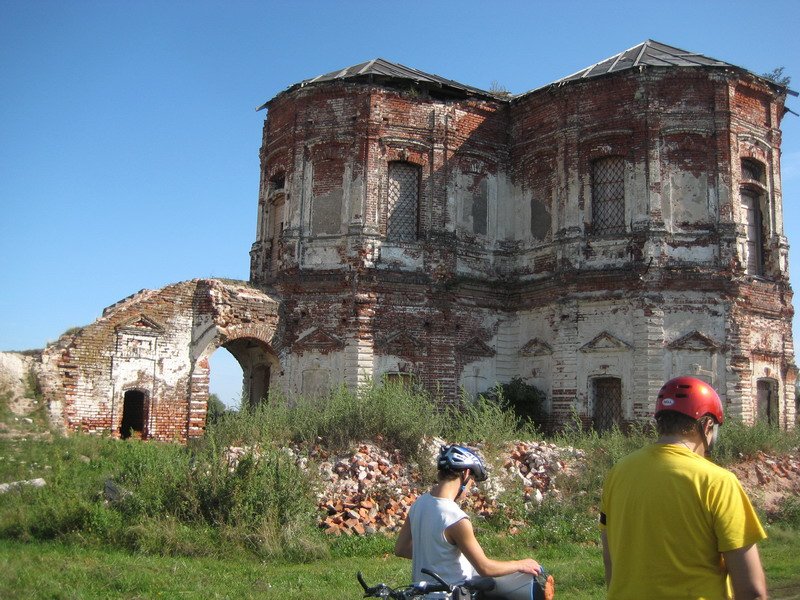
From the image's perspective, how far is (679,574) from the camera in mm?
2996

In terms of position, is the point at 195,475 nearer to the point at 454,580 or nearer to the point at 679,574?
the point at 454,580

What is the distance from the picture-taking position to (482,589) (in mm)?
3818

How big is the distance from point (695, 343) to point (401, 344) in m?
6.87

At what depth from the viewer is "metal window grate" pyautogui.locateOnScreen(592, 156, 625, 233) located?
62.4 feet

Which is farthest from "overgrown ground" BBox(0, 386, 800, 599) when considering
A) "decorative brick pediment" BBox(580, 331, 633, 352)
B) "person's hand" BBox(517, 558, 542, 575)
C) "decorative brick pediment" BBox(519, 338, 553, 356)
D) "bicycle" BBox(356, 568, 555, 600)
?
"decorative brick pediment" BBox(519, 338, 553, 356)

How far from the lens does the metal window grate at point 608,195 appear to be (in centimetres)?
1903

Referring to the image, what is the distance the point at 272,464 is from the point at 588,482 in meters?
5.50

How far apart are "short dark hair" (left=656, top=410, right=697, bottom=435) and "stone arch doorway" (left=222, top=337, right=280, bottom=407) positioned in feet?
55.7

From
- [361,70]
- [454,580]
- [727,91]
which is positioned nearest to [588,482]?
[454,580]

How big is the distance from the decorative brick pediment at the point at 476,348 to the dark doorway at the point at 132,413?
784 cm

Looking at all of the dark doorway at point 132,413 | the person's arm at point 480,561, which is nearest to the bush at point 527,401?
the dark doorway at point 132,413

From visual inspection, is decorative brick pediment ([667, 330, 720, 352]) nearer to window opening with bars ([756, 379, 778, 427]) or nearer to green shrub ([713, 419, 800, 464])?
window opening with bars ([756, 379, 778, 427])

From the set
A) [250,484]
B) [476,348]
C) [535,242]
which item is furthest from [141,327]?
[535,242]

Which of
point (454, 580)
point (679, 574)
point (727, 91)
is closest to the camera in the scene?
point (679, 574)
